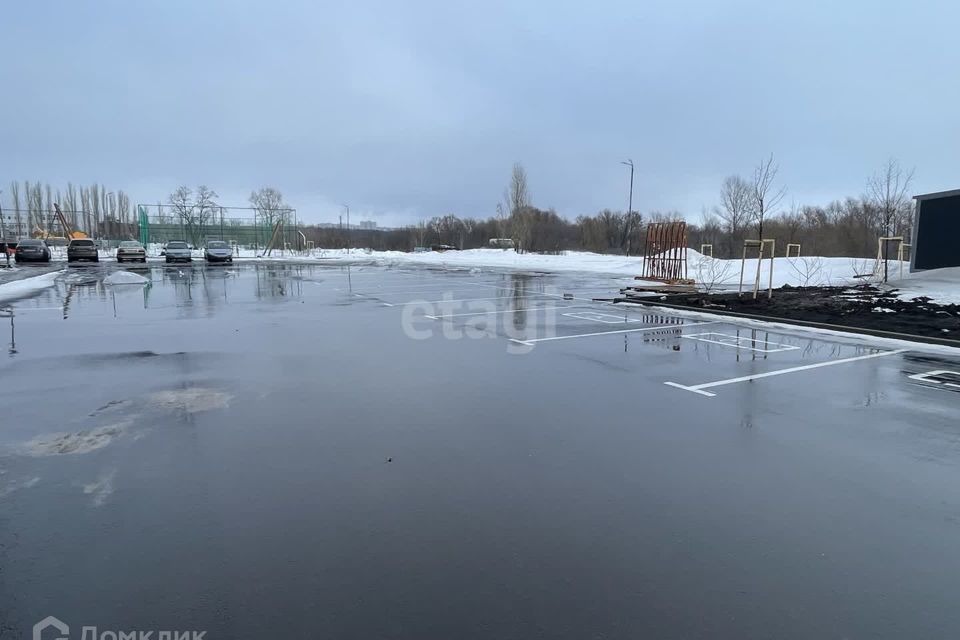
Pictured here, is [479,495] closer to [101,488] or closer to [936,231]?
[101,488]

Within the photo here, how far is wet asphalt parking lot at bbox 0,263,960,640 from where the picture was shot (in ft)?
9.76

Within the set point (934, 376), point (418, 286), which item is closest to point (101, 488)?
point (934, 376)

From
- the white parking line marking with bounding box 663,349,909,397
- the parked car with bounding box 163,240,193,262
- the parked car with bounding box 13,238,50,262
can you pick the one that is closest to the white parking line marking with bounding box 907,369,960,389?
the white parking line marking with bounding box 663,349,909,397

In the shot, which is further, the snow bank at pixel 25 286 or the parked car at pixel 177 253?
the parked car at pixel 177 253

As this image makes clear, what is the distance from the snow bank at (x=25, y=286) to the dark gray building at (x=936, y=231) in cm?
3107

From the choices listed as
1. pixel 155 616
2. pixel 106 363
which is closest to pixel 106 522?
pixel 155 616

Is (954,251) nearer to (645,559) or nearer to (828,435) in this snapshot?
(828,435)

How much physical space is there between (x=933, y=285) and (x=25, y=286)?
31507 millimetres

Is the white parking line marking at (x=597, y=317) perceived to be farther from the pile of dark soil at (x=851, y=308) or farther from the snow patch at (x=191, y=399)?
the snow patch at (x=191, y=399)

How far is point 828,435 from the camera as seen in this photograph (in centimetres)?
564

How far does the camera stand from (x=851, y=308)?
47.6 feet

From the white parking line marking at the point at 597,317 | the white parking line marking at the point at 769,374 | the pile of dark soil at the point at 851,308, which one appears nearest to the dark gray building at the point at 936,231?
the pile of dark soil at the point at 851,308

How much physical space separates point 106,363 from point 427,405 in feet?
17.6

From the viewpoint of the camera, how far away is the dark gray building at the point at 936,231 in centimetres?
2039
